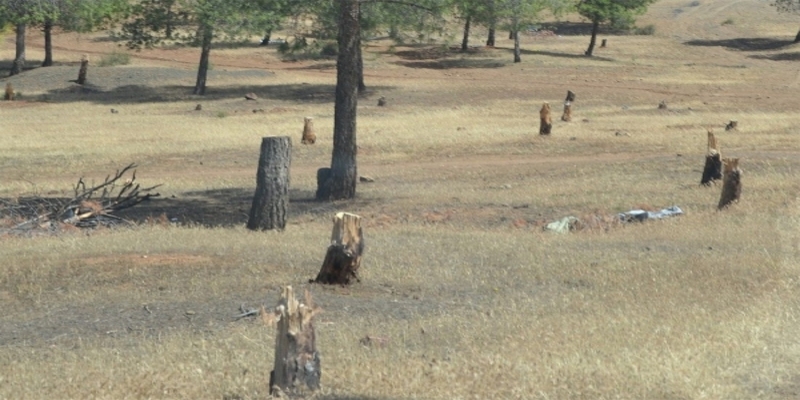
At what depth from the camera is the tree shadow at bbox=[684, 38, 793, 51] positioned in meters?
66.7

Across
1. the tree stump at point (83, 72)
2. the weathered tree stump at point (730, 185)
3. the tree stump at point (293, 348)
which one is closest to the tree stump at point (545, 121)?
the weathered tree stump at point (730, 185)

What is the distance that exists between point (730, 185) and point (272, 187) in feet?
20.5

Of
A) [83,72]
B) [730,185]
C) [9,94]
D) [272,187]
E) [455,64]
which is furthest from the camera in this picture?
[455,64]

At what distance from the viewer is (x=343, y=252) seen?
11.3 m

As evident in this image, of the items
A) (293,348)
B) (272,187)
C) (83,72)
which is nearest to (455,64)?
(83,72)

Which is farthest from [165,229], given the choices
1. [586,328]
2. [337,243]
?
[586,328]

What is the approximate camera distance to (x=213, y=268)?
1234 cm

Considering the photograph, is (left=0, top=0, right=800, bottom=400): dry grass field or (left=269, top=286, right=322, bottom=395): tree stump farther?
(left=0, top=0, right=800, bottom=400): dry grass field

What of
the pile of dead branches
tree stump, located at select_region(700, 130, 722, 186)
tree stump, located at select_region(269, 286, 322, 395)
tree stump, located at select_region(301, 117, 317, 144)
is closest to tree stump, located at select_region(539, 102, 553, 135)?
tree stump, located at select_region(301, 117, 317, 144)

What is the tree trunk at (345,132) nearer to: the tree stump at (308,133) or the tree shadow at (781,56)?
the tree stump at (308,133)

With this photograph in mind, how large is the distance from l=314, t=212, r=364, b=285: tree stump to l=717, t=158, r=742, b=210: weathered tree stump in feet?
23.7

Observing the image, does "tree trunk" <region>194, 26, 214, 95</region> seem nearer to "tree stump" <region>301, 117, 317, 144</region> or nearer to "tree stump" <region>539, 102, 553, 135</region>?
"tree stump" <region>301, 117, 317, 144</region>

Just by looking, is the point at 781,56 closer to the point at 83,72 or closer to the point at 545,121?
the point at 83,72

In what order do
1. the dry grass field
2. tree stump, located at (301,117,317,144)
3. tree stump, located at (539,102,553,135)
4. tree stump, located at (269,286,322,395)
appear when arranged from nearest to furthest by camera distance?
tree stump, located at (269,286,322,395) < the dry grass field < tree stump, located at (301,117,317,144) < tree stump, located at (539,102,553,135)
